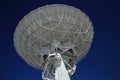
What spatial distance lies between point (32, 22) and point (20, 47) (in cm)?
298

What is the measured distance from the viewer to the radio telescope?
2278 centimetres

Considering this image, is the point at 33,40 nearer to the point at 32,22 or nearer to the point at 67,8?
the point at 32,22

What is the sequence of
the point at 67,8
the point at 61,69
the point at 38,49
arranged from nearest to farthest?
1. the point at 61,69
2. the point at 67,8
3. the point at 38,49

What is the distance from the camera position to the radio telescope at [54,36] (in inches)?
897

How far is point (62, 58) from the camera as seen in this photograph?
23.4m

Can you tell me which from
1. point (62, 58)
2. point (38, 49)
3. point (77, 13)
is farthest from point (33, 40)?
point (77, 13)

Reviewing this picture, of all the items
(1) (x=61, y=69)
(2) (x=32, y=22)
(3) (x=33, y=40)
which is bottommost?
(1) (x=61, y=69)

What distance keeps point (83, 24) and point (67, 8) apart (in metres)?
2.14

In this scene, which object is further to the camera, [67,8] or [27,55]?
[27,55]

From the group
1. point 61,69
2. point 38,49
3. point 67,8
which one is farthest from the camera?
point 38,49

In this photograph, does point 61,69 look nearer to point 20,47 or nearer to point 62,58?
point 62,58

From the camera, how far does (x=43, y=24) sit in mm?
23000

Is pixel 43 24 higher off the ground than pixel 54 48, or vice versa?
pixel 43 24

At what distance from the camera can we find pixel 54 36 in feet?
76.9
